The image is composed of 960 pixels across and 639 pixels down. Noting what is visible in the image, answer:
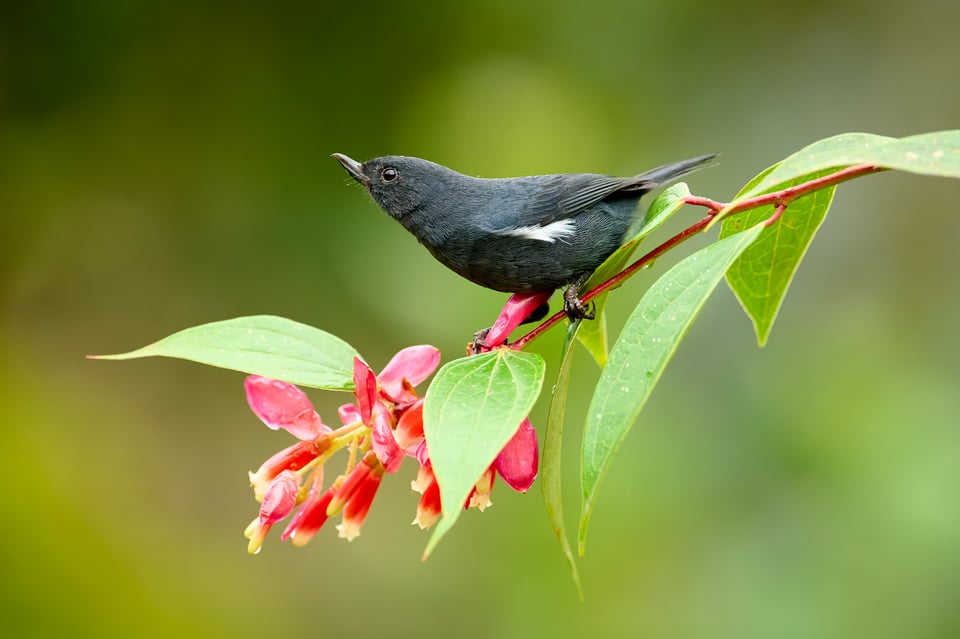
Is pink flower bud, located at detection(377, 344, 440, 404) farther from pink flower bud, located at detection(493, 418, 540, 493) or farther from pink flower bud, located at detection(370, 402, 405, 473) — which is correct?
pink flower bud, located at detection(493, 418, 540, 493)

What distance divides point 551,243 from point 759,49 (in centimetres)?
399

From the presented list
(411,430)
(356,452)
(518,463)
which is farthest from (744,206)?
(356,452)

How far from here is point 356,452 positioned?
1643mm

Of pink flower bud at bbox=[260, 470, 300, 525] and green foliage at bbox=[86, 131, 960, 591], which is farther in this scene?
pink flower bud at bbox=[260, 470, 300, 525]

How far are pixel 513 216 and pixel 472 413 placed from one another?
1.07m

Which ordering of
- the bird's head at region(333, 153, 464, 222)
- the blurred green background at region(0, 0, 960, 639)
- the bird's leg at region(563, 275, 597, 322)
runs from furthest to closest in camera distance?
the blurred green background at region(0, 0, 960, 639), the bird's head at region(333, 153, 464, 222), the bird's leg at region(563, 275, 597, 322)

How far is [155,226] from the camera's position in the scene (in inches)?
210

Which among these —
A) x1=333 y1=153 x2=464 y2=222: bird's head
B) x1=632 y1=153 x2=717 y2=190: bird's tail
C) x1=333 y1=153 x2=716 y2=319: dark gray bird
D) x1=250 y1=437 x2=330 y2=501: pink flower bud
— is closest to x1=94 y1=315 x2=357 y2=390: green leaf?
x1=250 y1=437 x2=330 y2=501: pink flower bud

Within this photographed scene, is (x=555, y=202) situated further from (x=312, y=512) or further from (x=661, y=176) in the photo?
(x=312, y=512)

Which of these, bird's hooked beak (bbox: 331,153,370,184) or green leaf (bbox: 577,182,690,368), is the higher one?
bird's hooked beak (bbox: 331,153,370,184)

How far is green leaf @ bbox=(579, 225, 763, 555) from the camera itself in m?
1.18

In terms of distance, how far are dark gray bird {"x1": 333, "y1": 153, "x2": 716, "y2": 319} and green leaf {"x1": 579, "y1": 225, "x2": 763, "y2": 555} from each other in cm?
74

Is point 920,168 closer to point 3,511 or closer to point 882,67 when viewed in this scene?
point 3,511

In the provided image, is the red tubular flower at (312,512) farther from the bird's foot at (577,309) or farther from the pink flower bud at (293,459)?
the bird's foot at (577,309)
